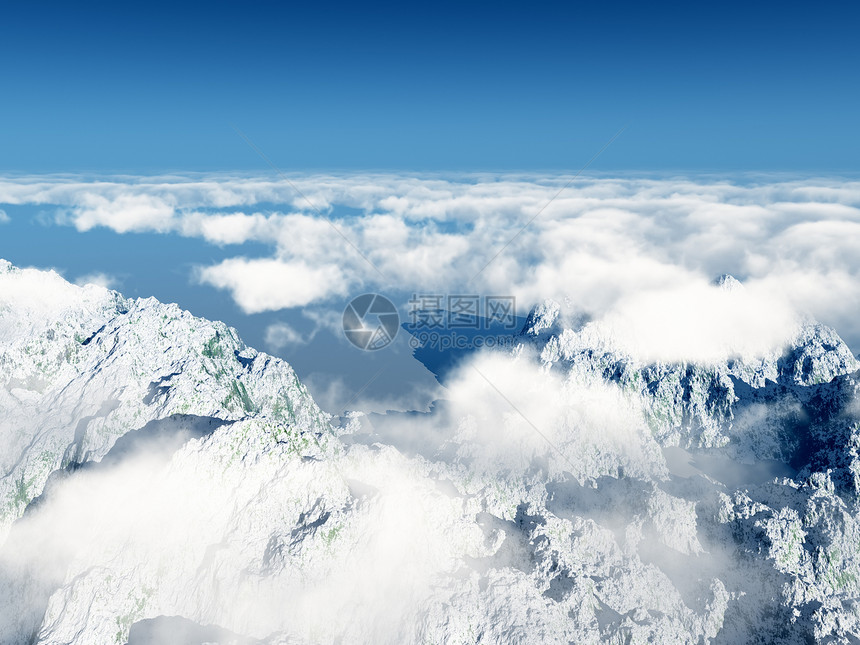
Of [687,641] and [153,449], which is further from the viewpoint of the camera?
[153,449]

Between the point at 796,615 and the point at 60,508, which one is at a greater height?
the point at 60,508

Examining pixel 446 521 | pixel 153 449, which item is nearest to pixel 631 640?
pixel 446 521

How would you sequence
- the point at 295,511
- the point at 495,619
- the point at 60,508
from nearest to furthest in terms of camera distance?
the point at 495,619
the point at 295,511
the point at 60,508

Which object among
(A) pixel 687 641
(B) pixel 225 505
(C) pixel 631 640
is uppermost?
(B) pixel 225 505

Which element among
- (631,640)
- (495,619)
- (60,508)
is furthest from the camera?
(60,508)

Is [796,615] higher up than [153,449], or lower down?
lower down

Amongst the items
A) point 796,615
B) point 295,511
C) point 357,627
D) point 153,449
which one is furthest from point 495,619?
point 153,449

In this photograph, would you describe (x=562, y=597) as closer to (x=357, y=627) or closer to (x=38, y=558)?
(x=357, y=627)

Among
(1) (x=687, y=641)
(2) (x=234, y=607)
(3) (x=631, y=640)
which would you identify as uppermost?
(2) (x=234, y=607)

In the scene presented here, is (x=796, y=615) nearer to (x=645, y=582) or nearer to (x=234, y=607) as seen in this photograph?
(x=645, y=582)
